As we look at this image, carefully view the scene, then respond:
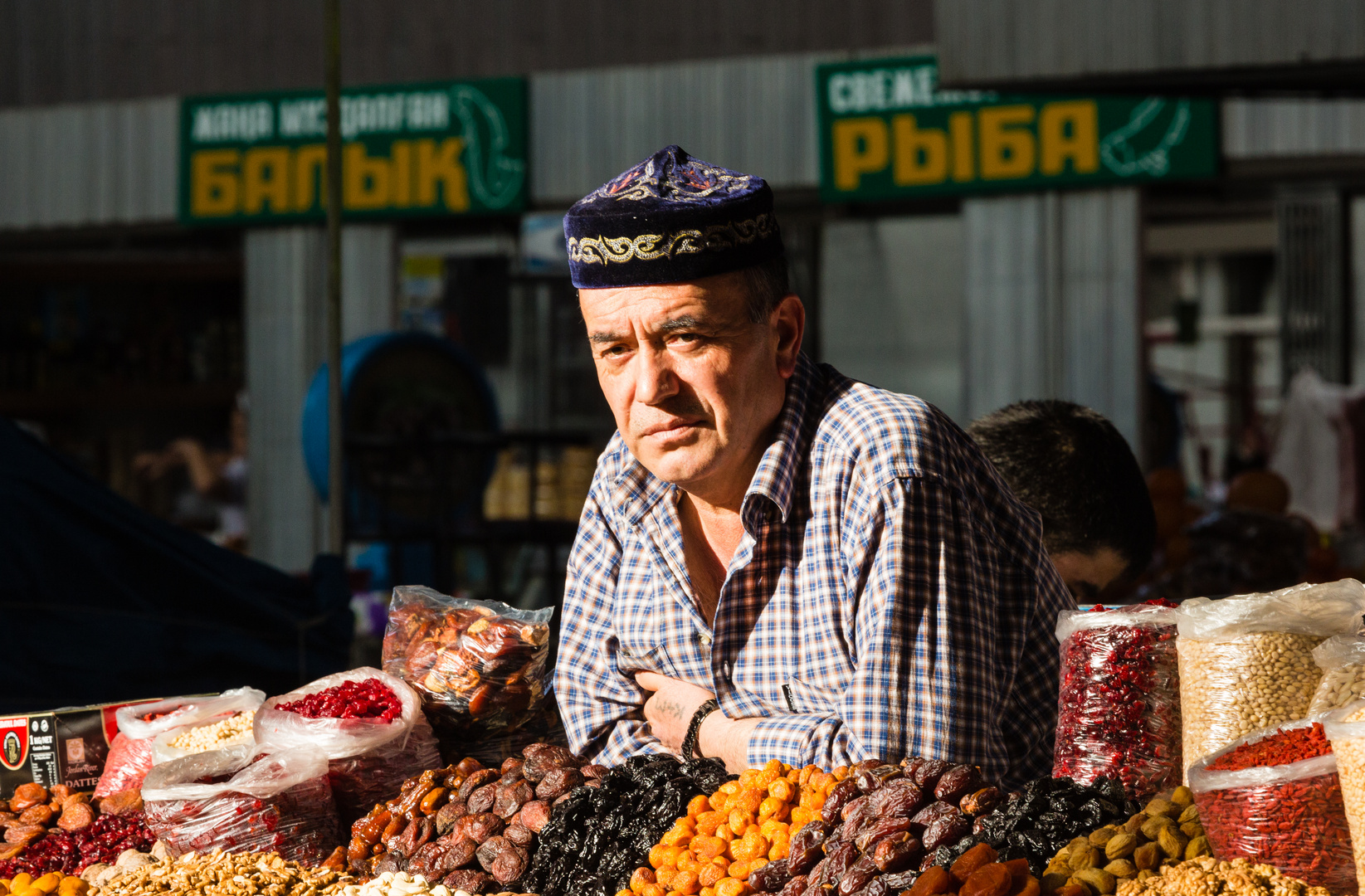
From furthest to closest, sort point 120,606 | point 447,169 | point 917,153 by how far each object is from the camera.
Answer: point 447,169, point 917,153, point 120,606

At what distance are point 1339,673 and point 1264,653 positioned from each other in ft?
0.29

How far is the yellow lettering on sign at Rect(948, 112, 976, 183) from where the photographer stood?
8.23m

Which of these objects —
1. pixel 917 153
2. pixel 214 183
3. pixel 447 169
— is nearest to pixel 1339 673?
pixel 917 153

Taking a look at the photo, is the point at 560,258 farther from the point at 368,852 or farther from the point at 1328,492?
the point at 368,852

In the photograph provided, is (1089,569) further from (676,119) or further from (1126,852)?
(676,119)

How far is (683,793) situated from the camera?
69.8 inches

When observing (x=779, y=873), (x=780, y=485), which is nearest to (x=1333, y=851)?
(x=779, y=873)

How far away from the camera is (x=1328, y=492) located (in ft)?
23.6

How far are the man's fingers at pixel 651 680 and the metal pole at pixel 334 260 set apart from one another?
2.34 meters

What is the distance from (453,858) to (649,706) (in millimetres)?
398

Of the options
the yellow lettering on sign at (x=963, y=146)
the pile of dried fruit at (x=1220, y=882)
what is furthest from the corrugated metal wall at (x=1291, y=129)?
the pile of dried fruit at (x=1220, y=882)

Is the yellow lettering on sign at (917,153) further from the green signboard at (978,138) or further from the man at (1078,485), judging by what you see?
the man at (1078,485)

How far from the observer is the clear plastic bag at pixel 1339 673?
1.49 meters

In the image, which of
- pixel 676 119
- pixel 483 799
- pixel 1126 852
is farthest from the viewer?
pixel 676 119
